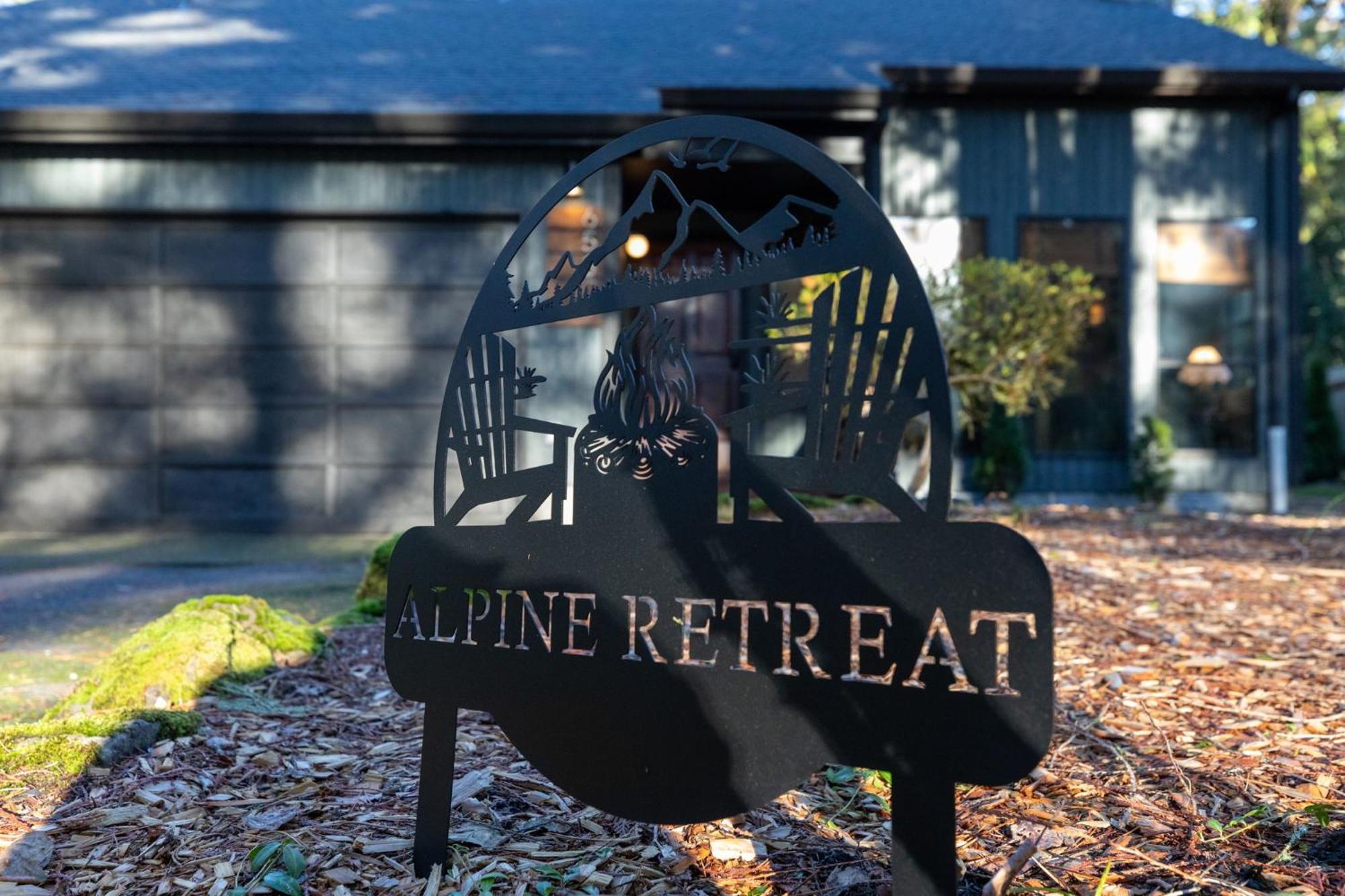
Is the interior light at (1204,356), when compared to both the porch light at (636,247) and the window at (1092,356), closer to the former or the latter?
the window at (1092,356)

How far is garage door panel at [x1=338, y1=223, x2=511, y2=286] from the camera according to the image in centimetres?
804

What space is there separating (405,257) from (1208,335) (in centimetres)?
747

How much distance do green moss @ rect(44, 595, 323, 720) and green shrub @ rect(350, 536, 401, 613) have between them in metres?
0.65

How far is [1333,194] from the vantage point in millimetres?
24359

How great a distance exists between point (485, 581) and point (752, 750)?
65 cm

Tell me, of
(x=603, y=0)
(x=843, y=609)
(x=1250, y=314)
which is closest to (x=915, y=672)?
(x=843, y=609)

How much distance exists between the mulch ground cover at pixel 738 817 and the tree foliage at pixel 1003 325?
11.9 feet

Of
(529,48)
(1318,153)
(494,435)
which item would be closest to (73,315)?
(529,48)

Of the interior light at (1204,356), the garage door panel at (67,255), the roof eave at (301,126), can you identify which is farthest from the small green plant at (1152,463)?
the garage door panel at (67,255)

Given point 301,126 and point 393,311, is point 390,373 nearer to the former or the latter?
point 393,311

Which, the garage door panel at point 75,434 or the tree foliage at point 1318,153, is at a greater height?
the tree foliage at point 1318,153

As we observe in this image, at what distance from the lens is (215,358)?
8000 millimetres

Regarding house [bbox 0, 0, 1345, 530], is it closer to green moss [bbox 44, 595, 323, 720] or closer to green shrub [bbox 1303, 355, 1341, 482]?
green moss [bbox 44, 595, 323, 720]

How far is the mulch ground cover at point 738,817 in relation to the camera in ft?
5.88
